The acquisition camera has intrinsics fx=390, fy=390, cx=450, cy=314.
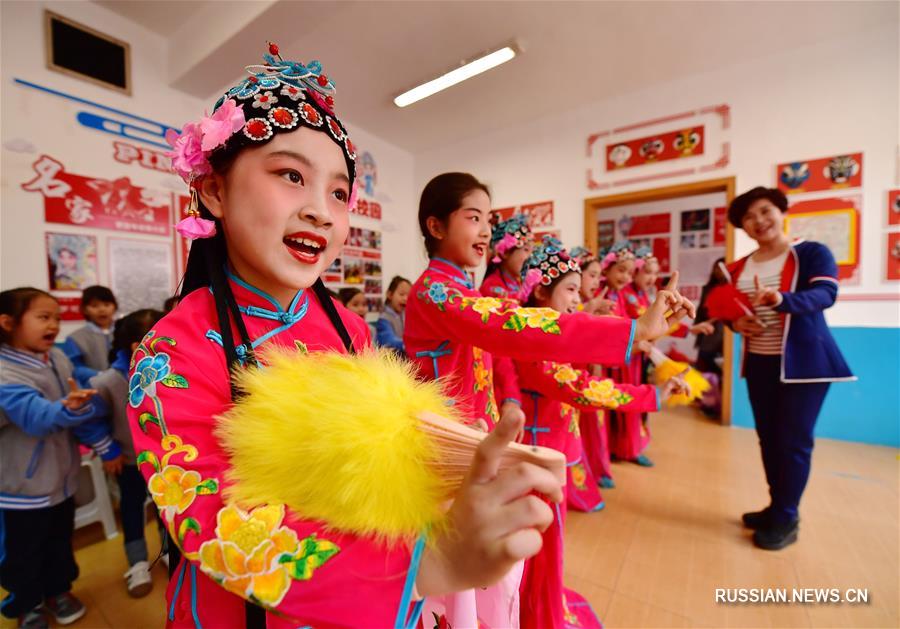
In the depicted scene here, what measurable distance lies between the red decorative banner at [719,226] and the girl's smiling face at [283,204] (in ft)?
21.2

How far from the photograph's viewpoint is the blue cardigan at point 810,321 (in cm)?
173

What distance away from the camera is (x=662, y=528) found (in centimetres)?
206

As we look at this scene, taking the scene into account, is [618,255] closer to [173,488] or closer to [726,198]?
[726,198]

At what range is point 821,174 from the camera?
3.24 meters

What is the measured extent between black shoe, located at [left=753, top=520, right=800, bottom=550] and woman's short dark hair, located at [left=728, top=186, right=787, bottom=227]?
1.52m

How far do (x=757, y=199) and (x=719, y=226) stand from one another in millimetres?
4476

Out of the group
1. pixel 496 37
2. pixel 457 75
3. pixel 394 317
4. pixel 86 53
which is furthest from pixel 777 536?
pixel 86 53

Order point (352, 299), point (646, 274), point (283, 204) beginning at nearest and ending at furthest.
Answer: point (283, 204)
point (646, 274)
point (352, 299)

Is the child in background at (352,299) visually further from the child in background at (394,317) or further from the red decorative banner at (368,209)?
the red decorative banner at (368,209)

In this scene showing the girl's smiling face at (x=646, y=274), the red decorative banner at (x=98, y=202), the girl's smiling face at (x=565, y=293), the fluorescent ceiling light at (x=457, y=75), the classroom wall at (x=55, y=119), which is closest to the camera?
the girl's smiling face at (x=565, y=293)

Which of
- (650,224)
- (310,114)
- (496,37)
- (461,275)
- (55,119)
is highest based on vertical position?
(496,37)

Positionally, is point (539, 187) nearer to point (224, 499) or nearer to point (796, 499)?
point (796, 499)

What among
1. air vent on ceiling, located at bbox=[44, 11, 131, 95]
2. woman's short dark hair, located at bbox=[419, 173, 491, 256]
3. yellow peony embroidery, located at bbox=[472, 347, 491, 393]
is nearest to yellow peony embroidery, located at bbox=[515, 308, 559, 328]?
yellow peony embroidery, located at bbox=[472, 347, 491, 393]

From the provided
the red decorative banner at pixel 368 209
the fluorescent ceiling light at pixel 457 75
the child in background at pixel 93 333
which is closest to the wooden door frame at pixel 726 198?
the fluorescent ceiling light at pixel 457 75
